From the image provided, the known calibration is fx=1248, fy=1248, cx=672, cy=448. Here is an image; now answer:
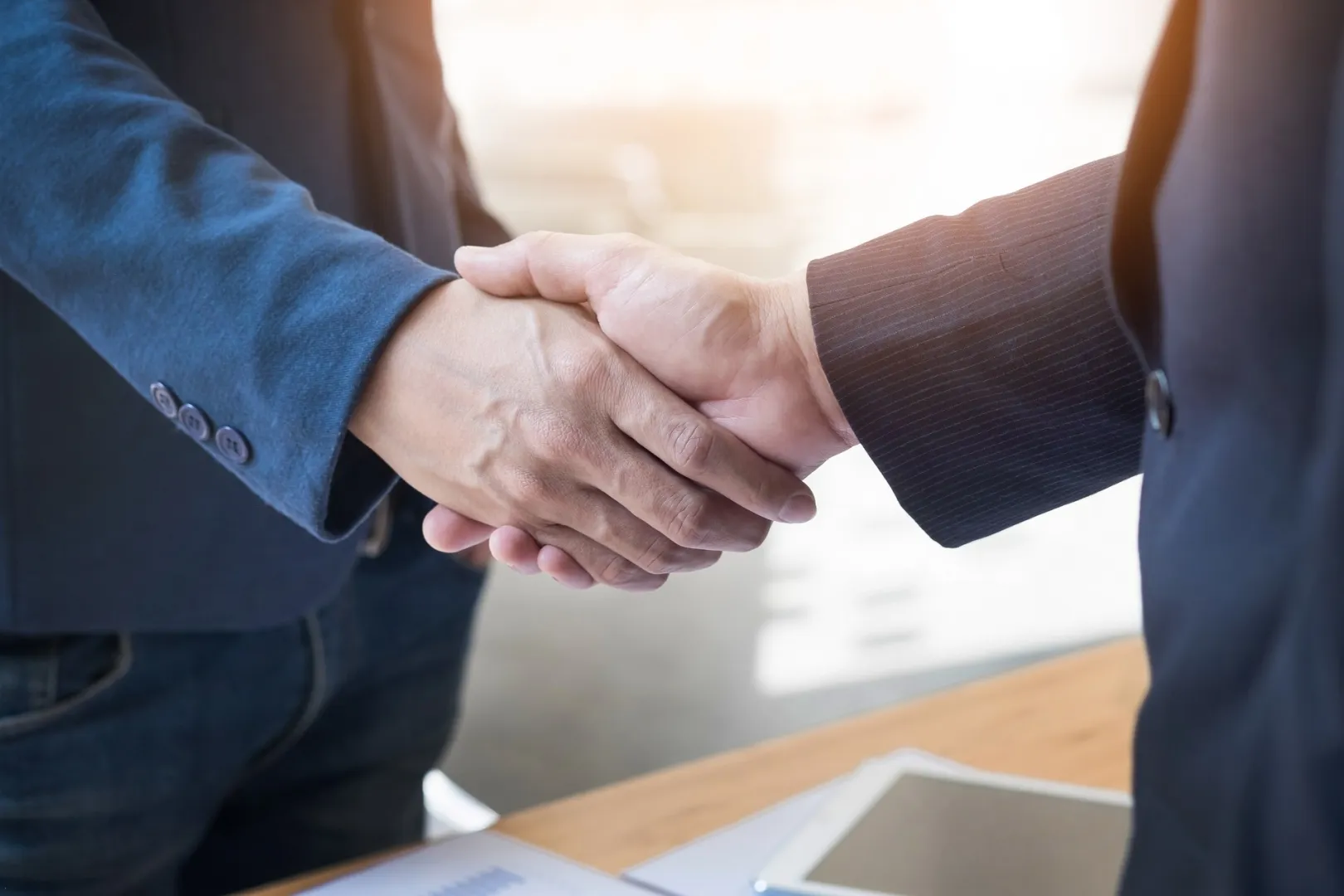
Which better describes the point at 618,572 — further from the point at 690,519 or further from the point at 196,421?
the point at 196,421

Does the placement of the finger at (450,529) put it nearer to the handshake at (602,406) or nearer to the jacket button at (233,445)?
the handshake at (602,406)

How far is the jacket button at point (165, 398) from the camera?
68 centimetres

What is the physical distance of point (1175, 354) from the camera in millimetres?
390

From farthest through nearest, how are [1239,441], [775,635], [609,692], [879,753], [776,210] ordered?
[776,210], [775,635], [609,692], [879,753], [1239,441]

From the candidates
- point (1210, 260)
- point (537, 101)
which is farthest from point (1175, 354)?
point (537, 101)

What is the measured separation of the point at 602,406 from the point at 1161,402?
1.15 feet

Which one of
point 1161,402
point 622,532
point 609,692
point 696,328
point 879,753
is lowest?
point 609,692

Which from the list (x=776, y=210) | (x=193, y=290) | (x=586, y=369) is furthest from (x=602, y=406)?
(x=776, y=210)

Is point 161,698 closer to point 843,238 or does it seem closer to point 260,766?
point 260,766

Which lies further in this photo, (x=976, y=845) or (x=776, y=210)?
(x=776, y=210)

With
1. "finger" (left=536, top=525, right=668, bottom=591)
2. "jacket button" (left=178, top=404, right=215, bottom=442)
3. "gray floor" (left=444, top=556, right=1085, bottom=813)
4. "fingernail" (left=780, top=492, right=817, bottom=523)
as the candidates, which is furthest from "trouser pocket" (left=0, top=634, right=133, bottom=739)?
"gray floor" (left=444, top=556, right=1085, bottom=813)

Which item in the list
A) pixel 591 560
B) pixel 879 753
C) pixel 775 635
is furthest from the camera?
pixel 775 635

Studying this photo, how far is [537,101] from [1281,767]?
193 centimetres

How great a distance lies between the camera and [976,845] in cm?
71
